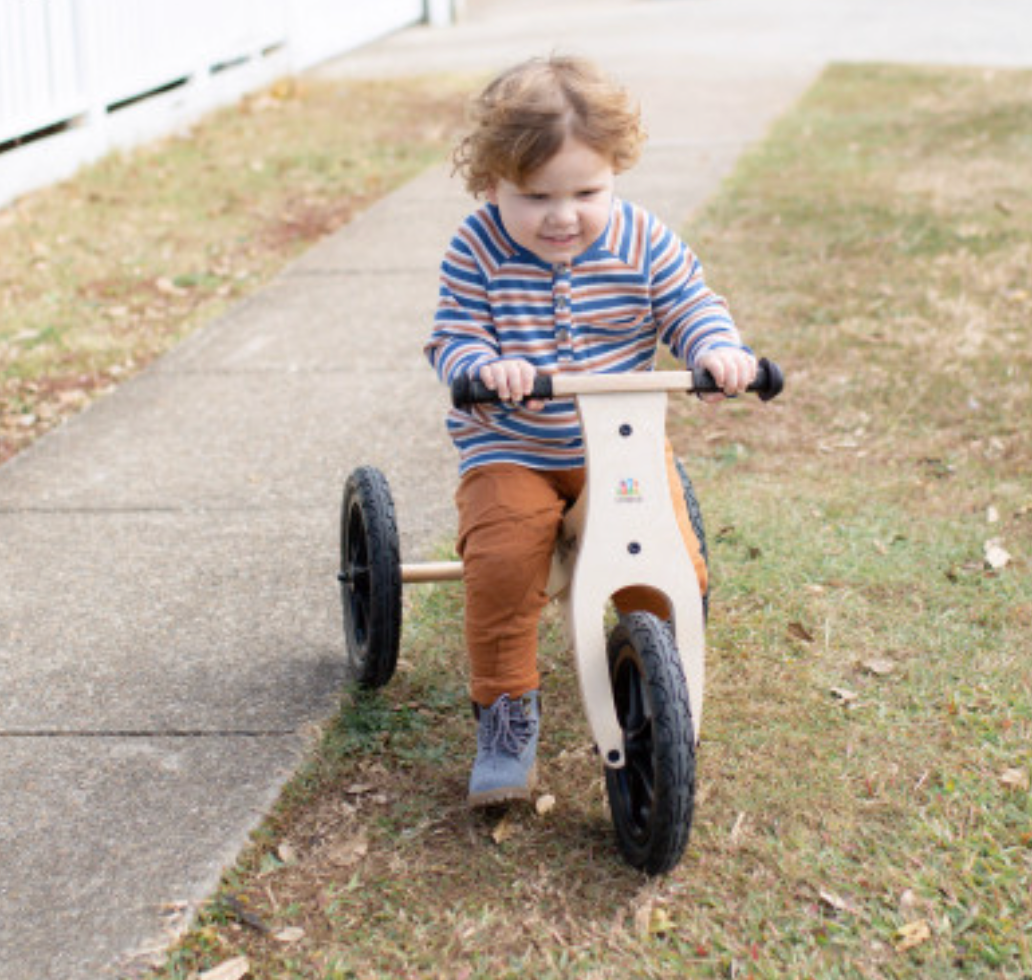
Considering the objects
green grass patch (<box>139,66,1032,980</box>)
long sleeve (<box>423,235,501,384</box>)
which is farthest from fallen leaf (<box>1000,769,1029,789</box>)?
long sleeve (<box>423,235,501,384</box>)

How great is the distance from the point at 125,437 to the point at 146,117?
18.7 ft

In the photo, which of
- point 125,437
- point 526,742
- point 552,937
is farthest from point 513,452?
point 125,437

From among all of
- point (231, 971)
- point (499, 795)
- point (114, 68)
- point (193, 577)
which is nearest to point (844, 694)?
point (499, 795)

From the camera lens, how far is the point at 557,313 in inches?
→ 124

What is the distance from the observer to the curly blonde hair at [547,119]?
2.95 m

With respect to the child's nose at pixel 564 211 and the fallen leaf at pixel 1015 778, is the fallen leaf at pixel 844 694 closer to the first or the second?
the fallen leaf at pixel 1015 778

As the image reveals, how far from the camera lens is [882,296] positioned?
677cm

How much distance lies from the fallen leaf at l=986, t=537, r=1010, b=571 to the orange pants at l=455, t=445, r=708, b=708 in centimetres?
133

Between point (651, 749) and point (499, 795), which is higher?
point (651, 749)

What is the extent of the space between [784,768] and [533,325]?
1.03 m

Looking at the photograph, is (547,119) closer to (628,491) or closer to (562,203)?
(562,203)

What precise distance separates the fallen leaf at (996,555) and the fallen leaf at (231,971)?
2.33 m

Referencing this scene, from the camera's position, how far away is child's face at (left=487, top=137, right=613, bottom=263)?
2.98 meters

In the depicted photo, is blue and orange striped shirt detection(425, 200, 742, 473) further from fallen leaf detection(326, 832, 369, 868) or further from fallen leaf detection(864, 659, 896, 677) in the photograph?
fallen leaf detection(864, 659, 896, 677)
